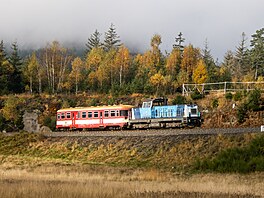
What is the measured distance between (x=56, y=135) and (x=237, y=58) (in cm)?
6234

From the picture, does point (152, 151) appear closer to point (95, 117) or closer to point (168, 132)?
point (168, 132)

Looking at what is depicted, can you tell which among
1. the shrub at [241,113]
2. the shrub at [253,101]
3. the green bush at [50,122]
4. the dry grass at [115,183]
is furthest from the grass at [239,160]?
the green bush at [50,122]

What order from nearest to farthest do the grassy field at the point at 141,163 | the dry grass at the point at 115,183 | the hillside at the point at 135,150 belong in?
the dry grass at the point at 115,183 < the grassy field at the point at 141,163 < the hillside at the point at 135,150

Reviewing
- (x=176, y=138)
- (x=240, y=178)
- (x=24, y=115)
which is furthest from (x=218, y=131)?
(x=24, y=115)

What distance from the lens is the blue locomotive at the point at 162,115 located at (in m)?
32.7

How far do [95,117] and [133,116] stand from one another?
12.8 feet

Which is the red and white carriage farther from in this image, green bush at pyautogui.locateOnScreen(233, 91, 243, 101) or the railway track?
green bush at pyautogui.locateOnScreen(233, 91, 243, 101)

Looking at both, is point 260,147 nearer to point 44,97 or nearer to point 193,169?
point 193,169

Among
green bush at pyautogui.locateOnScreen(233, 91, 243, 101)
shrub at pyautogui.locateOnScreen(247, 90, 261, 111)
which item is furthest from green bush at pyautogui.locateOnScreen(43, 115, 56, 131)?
shrub at pyautogui.locateOnScreen(247, 90, 261, 111)

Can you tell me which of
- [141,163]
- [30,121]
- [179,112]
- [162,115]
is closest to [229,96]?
[179,112]

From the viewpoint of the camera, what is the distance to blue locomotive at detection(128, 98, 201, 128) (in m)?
32.7

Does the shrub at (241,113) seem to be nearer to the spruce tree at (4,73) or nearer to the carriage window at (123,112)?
the carriage window at (123,112)

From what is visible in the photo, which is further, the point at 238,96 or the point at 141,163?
the point at 238,96

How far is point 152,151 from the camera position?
27219 mm
